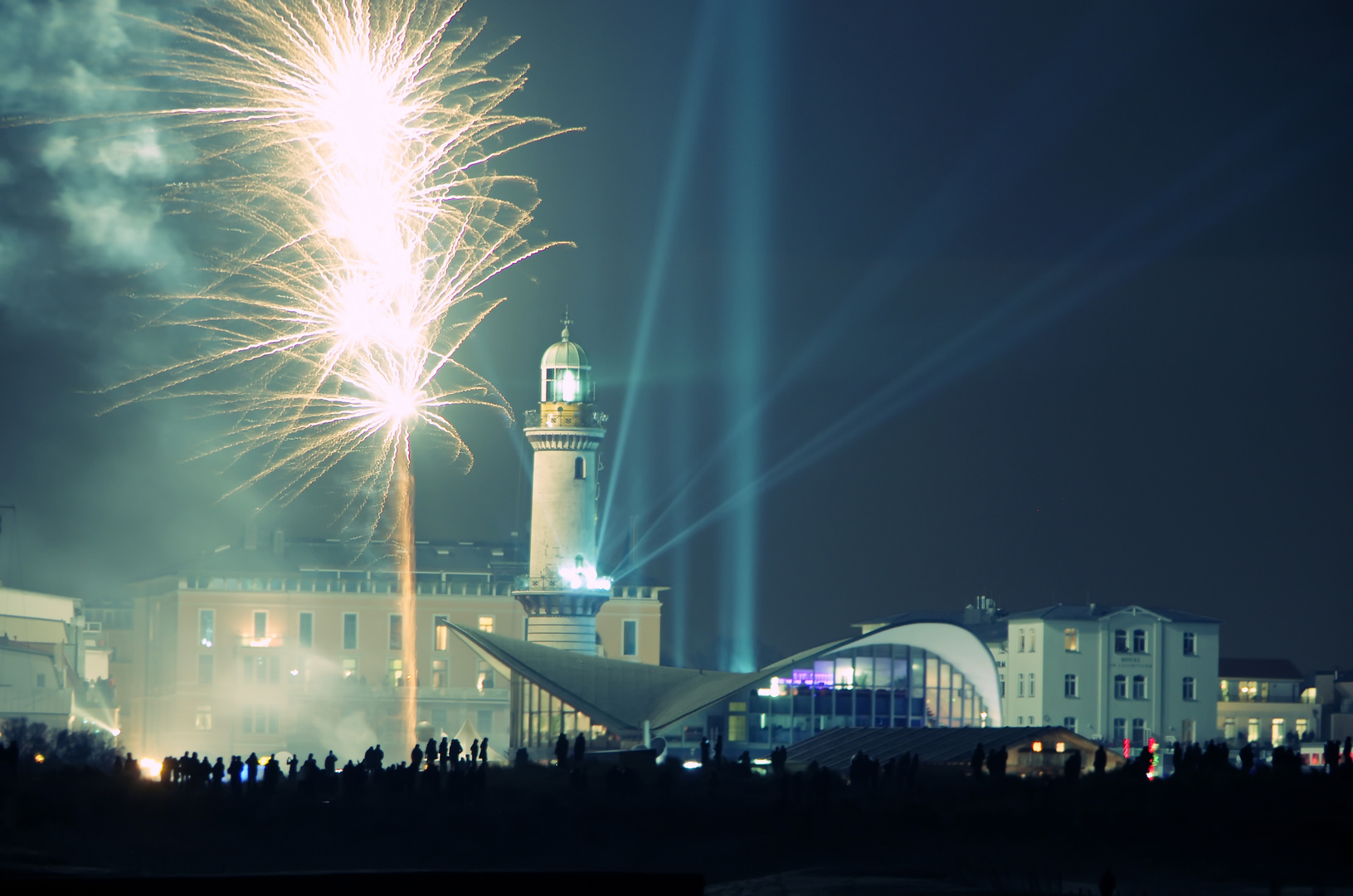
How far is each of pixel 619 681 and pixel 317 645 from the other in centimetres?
3818

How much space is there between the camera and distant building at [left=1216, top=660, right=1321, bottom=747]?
378 ft

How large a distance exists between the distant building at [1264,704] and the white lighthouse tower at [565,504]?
4331cm

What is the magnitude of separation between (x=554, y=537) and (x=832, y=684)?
69.8ft

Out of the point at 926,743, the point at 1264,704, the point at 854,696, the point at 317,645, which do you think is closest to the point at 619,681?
the point at 854,696

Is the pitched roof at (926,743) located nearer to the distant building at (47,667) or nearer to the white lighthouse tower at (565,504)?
the white lighthouse tower at (565,504)

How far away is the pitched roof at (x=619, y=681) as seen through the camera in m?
77.1

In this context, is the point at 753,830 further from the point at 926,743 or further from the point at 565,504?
the point at 565,504

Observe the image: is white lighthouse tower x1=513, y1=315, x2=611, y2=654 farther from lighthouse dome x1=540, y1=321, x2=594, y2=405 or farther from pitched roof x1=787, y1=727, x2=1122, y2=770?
pitched roof x1=787, y1=727, x2=1122, y2=770

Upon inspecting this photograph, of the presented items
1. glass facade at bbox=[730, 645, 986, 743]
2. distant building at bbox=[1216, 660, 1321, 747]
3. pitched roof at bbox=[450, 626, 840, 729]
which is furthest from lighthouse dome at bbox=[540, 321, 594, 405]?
distant building at bbox=[1216, 660, 1321, 747]

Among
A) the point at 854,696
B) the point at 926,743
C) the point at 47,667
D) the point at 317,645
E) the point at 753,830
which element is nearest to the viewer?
the point at 753,830

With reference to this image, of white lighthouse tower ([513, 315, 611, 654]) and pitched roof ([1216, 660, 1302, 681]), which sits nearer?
white lighthouse tower ([513, 315, 611, 654])

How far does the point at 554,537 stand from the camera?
303 ft

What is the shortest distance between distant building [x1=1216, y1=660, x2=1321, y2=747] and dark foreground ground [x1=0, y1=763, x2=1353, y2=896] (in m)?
73.5

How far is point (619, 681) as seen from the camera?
8238cm
